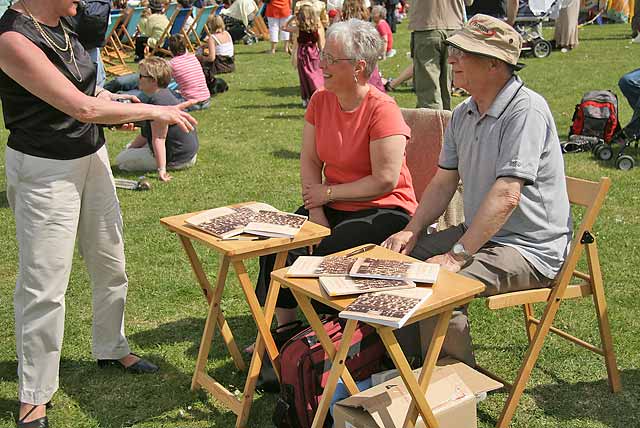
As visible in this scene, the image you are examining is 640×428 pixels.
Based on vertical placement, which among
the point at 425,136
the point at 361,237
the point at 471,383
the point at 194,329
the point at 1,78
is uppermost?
the point at 1,78

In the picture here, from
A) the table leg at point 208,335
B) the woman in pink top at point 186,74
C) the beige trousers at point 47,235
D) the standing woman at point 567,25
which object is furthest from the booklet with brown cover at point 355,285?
the standing woman at point 567,25

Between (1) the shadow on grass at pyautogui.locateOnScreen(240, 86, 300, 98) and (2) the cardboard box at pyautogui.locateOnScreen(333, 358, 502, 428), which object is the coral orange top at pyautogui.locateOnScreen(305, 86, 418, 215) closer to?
(2) the cardboard box at pyautogui.locateOnScreen(333, 358, 502, 428)

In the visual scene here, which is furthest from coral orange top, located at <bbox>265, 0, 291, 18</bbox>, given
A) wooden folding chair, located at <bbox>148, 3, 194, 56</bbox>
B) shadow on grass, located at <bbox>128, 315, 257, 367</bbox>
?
shadow on grass, located at <bbox>128, 315, 257, 367</bbox>

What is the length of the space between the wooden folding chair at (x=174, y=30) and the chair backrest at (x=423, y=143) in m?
11.7

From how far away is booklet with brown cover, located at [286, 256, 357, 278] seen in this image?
278cm

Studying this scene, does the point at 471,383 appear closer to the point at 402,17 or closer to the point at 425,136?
the point at 425,136

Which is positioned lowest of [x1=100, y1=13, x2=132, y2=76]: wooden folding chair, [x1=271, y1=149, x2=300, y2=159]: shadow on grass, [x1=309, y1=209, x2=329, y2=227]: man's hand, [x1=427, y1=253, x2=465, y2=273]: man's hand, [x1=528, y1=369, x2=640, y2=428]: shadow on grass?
[x1=271, y1=149, x2=300, y2=159]: shadow on grass

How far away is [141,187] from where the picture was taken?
22.9ft

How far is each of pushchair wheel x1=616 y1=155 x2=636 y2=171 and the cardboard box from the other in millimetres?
4346

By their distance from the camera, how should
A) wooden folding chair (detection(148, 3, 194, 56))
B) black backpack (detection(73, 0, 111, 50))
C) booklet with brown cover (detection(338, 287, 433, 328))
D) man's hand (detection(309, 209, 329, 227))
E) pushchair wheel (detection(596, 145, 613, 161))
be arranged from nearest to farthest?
booklet with brown cover (detection(338, 287, 433, 328)) → man's hand (detection(309, 209, 329, 227)) → black backpack (detection(73, 0, 111, 50)) → pushchair wheel (detection(596, 145, 613, 161)) → wooden folding chair (detection(148, 3, 194, 56))

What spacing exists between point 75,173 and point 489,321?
2213 millimetres

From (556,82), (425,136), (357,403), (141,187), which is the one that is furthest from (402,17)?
(357,403)

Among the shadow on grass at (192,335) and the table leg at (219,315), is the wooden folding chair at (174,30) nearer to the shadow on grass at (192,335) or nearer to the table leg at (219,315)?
the shadow on grass at (192,335)

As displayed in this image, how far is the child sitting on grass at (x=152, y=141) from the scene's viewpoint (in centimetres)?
748
